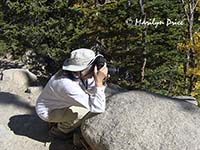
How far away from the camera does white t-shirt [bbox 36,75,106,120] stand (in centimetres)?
435

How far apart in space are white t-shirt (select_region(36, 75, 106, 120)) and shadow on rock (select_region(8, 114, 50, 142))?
1.69 feet

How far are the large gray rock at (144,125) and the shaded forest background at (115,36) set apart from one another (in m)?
7.83

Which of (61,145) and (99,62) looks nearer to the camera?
(99,62)

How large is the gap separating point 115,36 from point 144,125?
1004 cm

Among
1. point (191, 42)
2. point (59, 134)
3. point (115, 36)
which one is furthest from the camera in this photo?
point (115, 36)

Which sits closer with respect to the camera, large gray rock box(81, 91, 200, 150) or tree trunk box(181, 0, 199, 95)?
large gray rock box(81, 91, 200, 150)

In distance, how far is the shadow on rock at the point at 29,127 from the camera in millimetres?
5223

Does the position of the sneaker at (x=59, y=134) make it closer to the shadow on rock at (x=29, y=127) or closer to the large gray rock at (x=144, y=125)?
the shadow on rock at (x=29, y=127)

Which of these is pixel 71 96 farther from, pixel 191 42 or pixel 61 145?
pixel 191 42

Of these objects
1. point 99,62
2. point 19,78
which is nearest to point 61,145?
point 99,62

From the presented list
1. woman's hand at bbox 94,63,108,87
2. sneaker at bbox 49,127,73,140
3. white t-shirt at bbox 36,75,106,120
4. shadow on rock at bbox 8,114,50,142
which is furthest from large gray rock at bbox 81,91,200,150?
shadow on rock at bbox 8,114,50,142

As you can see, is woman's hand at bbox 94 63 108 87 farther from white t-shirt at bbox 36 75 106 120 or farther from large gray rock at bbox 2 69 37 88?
large gray rock at bbox 2 69 37 88

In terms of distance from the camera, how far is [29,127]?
541cm

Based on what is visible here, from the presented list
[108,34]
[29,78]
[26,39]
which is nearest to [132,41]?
[108,34]
